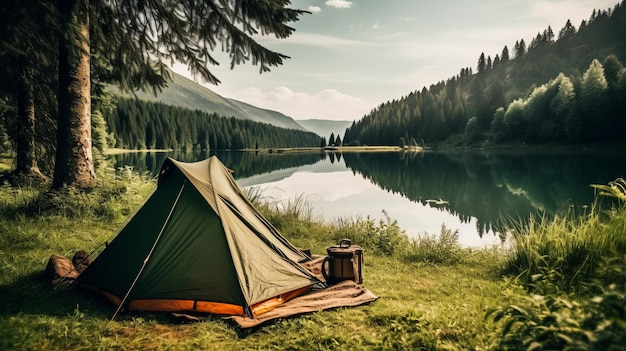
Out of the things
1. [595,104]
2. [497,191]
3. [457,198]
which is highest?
[595,104]

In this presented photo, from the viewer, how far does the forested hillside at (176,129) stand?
90.2 m

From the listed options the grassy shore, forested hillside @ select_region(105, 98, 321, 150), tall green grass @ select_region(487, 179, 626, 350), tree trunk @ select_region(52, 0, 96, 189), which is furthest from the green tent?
forested hillside @ select_region(105, 98, 321, 150)

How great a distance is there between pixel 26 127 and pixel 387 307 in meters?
13.8

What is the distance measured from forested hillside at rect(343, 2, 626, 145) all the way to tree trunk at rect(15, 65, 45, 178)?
6866 cm

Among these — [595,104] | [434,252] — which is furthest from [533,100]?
[434,252]

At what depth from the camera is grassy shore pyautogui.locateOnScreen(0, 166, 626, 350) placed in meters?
2.72

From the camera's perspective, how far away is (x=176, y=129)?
10181 centimetres

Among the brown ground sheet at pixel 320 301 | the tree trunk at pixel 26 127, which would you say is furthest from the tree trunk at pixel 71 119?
the brown ground sheet at pixel 320 301

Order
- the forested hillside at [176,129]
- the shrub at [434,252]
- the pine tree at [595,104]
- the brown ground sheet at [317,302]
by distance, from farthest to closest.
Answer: the forested hillside at [176,129] < the pine tree at [595,104] < the shrub at [434,252] < the brown ground sheet at [317,302]

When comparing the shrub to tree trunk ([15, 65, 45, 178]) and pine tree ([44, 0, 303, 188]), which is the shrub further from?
tree trunk ([15, 65, 45, 178])

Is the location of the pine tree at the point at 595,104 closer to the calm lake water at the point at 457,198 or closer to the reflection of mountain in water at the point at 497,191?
the reflection of mountain in water at the point at 497,191

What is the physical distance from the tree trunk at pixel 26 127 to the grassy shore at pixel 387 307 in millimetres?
4315

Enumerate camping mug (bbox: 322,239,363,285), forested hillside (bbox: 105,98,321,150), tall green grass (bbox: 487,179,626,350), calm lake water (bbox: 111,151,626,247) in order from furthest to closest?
forested hillside (bbox: 105,98,321,150), calm lake water (bbox: 111,151,626,247), camping mug (bbox: 322,239,363,285), tall green grass (bbox: 487,179,626,350)

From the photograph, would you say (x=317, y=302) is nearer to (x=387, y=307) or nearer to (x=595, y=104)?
(x=387, y=307)
